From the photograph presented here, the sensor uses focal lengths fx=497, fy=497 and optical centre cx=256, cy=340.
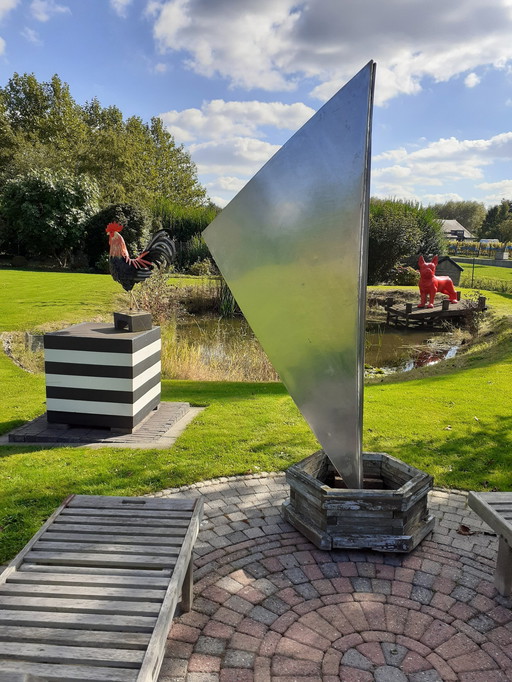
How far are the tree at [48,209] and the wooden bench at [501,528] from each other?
25928 mm

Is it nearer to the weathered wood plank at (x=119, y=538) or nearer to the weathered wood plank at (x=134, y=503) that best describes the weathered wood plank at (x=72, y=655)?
the weathered wood plank at (x=119, y=538)

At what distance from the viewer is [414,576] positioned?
11.1 ft

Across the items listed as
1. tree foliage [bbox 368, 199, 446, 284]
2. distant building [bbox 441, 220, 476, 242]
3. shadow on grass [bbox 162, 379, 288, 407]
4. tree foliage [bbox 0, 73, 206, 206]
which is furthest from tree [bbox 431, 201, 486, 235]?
shadow on grass [bbox 162, 379, 288, 407]

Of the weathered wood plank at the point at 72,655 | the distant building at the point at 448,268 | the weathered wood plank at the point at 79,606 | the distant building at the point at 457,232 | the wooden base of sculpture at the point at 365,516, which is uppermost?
the distant building at the point at 457,232

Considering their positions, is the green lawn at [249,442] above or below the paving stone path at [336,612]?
above

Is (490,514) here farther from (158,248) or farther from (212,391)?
(212,391)

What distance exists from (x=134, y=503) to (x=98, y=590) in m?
0.91

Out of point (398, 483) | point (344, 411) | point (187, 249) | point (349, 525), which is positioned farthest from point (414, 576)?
point (187, 249)

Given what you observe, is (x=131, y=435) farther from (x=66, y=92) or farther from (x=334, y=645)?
(x=66, y=92)

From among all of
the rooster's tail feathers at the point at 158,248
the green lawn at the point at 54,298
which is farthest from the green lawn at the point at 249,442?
the green lawn at the point at 54,298

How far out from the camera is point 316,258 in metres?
3.38

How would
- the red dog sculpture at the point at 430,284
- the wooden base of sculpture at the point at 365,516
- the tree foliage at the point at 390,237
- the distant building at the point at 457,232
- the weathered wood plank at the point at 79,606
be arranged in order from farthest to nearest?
the distant building at the point at 457,232 < the tree foliage at the point at 390,237 < the red dog sculpture at the point at 430,284 < the wooden base of sculpture at the point at 365,516 < the weathered wood plank at the point at 79,606

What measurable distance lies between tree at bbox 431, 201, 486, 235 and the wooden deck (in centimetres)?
6855

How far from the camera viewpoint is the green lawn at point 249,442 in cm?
465
